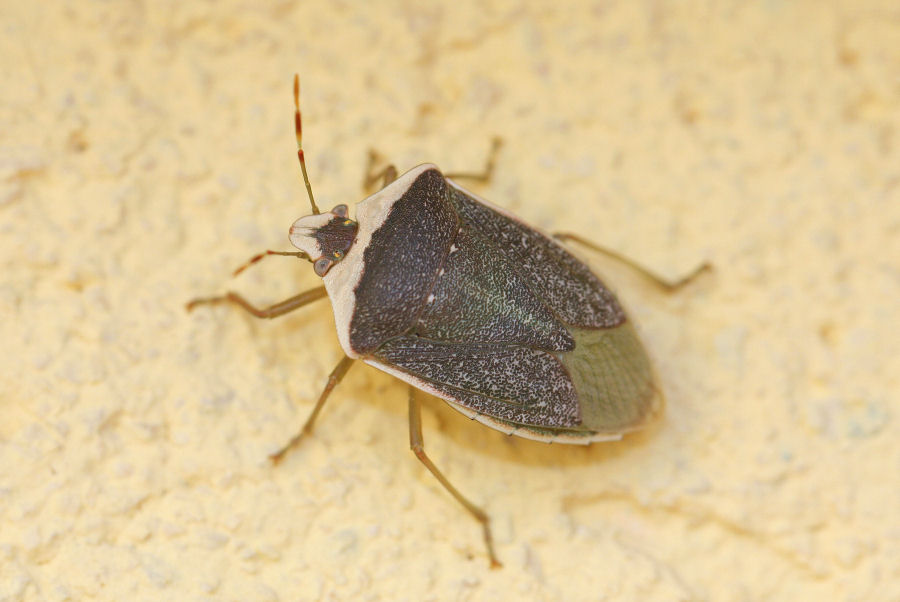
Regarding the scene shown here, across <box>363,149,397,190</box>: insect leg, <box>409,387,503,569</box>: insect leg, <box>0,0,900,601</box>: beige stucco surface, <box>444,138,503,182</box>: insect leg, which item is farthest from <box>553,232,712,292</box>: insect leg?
<box>409,387,503,569</box>: insect leg

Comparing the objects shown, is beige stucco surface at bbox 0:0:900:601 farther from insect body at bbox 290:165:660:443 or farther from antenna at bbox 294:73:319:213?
insect body at bbox 290:165:660:443

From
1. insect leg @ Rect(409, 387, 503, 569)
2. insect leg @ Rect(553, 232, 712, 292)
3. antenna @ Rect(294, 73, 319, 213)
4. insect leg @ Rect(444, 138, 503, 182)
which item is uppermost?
antenna @ Rect(294, 73, 319, 213)

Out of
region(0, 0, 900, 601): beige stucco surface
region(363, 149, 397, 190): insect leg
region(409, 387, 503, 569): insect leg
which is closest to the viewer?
region(0, 0, 900, 601): beige stucco surface

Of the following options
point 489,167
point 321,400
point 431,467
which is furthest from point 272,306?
point 489,167

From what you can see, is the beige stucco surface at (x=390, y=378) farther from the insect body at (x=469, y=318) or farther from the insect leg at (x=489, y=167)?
the insect body at (x=469, y=318)

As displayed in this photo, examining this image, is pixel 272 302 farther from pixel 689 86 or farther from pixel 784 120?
pixel 784 120

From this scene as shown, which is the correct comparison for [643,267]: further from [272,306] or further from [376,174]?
[272,306]

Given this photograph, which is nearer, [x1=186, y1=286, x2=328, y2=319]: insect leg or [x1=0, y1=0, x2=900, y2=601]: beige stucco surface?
[x1=0, y1=0, x2=900, y2=601]: beige stucco surface
